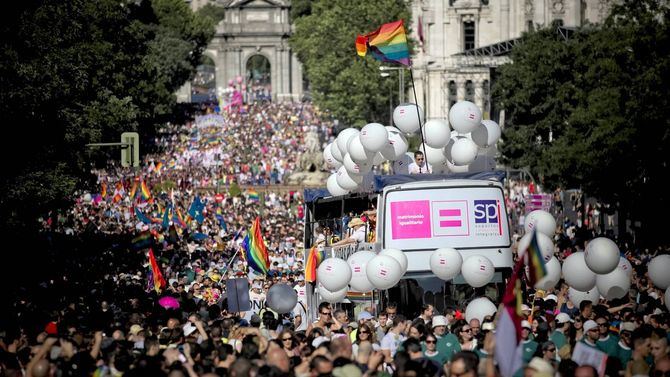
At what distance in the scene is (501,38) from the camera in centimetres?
9756

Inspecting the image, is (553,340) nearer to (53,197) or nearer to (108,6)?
(53,197)

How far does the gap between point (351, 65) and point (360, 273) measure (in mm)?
69707

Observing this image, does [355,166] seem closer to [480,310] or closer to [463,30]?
[480,310]

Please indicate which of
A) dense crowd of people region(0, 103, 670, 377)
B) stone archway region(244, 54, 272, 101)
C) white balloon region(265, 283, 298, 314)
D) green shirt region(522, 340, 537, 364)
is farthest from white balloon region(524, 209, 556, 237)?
stone archway region(244, 54, 272, 101)

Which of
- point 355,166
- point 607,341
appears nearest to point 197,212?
point 355,166

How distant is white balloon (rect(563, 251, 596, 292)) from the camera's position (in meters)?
22.7

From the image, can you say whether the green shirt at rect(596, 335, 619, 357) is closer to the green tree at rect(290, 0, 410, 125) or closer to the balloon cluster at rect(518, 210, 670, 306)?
the balloon cluster at rect(518, 210, 670, 306)

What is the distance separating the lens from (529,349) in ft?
62.0

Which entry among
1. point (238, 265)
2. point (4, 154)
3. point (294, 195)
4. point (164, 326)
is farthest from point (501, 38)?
point (164, 326)

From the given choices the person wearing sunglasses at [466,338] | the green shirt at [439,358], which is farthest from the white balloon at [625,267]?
the green shirt at [439,358]

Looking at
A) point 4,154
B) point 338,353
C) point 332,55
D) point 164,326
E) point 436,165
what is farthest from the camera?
point 332,55

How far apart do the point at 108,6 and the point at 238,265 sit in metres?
24.3

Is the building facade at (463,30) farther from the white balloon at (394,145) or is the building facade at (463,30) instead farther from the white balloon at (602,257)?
the white balloon at (602,257)

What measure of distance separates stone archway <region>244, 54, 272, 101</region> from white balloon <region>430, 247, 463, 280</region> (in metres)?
124
